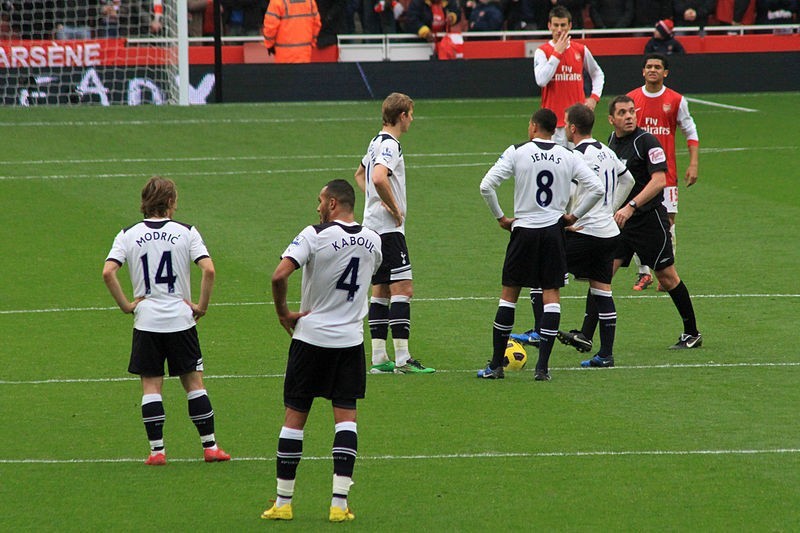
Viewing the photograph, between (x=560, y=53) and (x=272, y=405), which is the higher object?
(x=560, y=53)

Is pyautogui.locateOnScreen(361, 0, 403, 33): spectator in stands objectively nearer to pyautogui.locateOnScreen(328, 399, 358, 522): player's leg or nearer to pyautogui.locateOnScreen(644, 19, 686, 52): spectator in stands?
pyautogui.locateOnScreen(644, 19, 686, 52): spectator in stands

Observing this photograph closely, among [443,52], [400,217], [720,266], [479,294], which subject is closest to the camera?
[400,217]

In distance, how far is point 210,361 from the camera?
10633 millimetres

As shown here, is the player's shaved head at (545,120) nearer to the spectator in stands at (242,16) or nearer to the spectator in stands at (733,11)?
the spectator in stands at (242,16)

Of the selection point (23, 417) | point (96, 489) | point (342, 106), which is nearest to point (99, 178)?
point (342, 106)

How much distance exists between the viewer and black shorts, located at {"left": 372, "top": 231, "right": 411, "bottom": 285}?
9.92 metres

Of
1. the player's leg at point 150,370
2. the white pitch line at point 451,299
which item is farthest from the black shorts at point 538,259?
the white pitch line at point 451,299

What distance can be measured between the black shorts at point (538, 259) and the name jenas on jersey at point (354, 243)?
9.16ft

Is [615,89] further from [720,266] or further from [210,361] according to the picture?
[210,361]

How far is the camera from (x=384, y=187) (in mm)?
9633

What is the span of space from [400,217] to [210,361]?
2.05 meters

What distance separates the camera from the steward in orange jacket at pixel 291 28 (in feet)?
83.1

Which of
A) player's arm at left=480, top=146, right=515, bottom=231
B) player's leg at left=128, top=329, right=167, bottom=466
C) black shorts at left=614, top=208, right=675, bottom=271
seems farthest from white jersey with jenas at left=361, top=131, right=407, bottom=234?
player's leg at left=128, top=329, right=167, bottom=466

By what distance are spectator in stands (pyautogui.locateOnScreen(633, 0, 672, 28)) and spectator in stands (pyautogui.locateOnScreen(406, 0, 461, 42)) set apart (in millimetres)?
4357
